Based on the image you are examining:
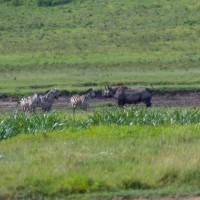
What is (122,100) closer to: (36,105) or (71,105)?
(71,105)

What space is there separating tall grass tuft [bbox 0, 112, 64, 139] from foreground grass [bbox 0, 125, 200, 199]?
3.87ft

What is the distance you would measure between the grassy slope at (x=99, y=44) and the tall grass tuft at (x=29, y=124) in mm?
14738

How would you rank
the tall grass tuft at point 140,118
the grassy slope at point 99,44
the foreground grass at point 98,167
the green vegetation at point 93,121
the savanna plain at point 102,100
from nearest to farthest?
the foreground grass at point 98,167, the savanna plain at point 102,100, the green vegetation at point 93,121, the tall grass tuft at point 140,118, the grassy slope at point 99,44

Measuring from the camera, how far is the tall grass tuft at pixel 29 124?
18.8m

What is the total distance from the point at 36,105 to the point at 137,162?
1527 cm

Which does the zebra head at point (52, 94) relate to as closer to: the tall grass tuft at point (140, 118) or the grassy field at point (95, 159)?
the tall grass tuft at point (140, 118)

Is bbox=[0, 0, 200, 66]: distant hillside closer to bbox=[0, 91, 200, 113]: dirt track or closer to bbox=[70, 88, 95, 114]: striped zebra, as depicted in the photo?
bbox=[0, 91, 200, 113]: dirt track

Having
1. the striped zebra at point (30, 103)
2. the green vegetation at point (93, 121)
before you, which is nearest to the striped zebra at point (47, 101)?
the striped zebra at point (30, 103)

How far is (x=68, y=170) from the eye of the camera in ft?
46.5

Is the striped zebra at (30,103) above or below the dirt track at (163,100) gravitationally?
above

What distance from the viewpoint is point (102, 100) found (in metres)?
35.1

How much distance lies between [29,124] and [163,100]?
49.5 ft

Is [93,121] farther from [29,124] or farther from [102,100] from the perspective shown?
[102,100]

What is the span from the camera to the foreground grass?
1355cm
